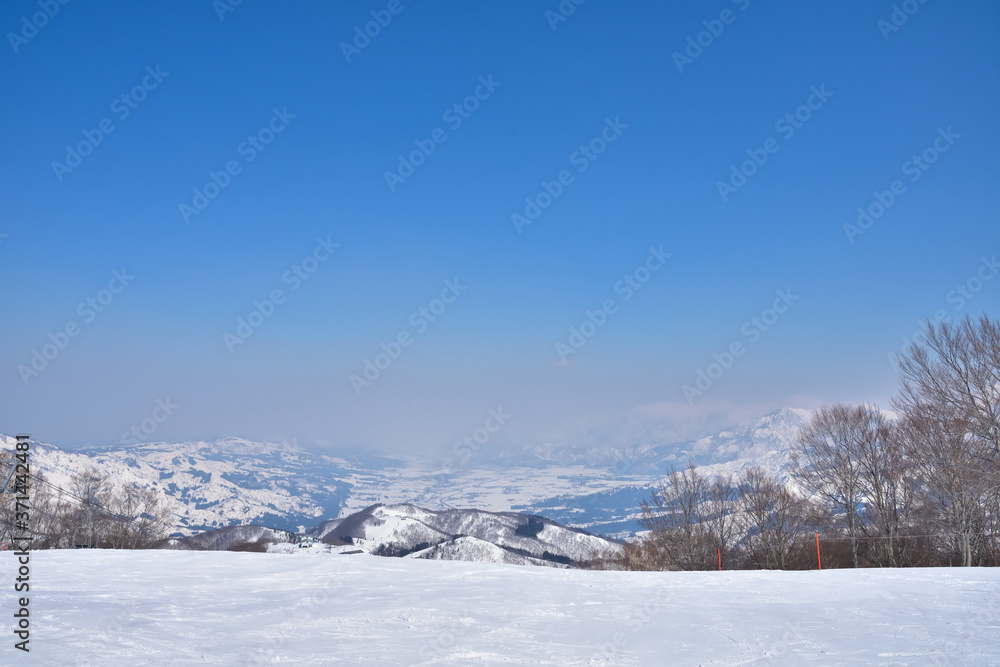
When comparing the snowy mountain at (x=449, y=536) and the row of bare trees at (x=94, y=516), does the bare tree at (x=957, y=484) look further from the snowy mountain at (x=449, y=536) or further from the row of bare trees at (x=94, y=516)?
the snowy mountain at (x=449, y=536)

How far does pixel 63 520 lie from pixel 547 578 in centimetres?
4809

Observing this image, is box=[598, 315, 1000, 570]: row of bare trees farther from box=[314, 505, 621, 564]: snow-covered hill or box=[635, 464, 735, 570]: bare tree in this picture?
box=[314, 505, 621, 564]: snow-covered hill

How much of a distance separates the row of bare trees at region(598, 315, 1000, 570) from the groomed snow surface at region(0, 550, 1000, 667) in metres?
17.1

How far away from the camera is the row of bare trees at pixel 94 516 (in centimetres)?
4478

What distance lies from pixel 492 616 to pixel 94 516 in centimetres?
4893

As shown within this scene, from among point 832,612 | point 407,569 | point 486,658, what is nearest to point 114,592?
point 407,569

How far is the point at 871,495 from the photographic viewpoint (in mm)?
37250

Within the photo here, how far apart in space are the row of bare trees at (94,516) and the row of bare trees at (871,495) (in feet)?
119

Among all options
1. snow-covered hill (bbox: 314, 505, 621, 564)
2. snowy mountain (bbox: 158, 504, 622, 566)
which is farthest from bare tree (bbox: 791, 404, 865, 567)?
snow-covered hill (bbox: 314, 505, 621, 564)

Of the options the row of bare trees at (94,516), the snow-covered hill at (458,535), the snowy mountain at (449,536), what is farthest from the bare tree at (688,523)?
the snow-covered hill at (458,535)

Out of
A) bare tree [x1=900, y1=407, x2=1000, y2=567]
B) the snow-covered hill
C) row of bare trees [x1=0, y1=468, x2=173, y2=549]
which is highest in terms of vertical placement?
bare tree [x1=900, y1=407, x2=1000, y2=567]

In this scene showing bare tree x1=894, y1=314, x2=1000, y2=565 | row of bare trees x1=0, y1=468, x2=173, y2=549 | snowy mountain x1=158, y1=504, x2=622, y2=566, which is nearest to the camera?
bare tree x1=894, y1=314, x2=1000, y2=565

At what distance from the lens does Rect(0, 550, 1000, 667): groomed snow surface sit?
8.09 metres

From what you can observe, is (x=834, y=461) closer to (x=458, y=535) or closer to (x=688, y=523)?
(x=688, y=523)
